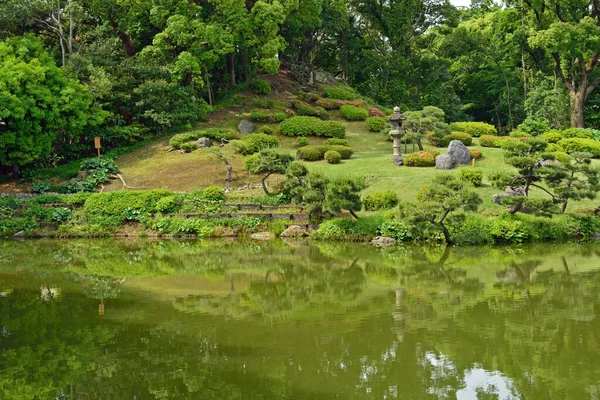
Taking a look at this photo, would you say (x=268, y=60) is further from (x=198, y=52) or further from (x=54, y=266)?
(x=54, y=266)

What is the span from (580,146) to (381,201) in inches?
515

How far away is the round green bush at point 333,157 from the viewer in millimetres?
33188

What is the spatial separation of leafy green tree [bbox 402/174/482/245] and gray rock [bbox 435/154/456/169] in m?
7.29

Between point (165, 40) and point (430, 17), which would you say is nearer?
point (165, 40)

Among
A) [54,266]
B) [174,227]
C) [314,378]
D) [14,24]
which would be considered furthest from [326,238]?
[14,24]

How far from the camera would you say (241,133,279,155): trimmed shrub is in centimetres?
3544

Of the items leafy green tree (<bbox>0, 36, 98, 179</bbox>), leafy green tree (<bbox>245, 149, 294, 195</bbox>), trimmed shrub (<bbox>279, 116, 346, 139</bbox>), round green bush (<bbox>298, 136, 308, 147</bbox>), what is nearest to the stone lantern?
leafy green tree (<bbox>245, 149, 294, 195</bbox>)

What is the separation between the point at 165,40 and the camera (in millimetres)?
40031

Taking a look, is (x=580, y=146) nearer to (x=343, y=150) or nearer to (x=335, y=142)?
(x=343, y=150)

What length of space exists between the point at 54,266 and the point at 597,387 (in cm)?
1723

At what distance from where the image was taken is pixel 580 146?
107 ft

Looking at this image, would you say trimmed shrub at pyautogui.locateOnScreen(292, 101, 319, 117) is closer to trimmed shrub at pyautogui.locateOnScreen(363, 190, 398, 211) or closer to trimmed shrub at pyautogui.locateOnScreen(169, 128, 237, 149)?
trimmed shrub at pyautogui.locateOnScreen(169, 128, 237, 149)

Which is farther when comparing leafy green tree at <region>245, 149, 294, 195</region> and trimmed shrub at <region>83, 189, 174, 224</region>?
trimmed shrub at <region>83, 189, 174, 224</region>

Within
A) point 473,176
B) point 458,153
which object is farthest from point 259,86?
point 473,176
